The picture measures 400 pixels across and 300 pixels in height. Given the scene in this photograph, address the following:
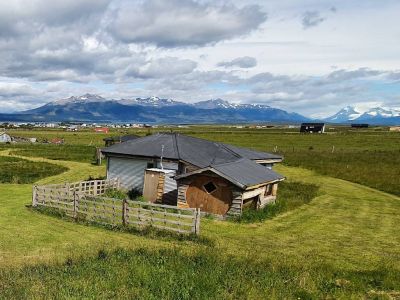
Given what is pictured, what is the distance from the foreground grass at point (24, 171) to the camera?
38466 millimetres

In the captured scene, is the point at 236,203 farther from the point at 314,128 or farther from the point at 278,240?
the point at 314,128

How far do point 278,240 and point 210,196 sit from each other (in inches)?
241

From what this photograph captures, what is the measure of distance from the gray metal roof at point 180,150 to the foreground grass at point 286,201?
4503 mm

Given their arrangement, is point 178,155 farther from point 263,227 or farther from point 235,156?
point 263,227

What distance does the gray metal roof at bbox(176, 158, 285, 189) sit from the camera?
931 inches

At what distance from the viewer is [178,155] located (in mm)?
29203

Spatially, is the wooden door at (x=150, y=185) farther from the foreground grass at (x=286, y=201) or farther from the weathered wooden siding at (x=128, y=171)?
the foreground grass at (x=286, y=201)

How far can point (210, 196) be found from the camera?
2483cm

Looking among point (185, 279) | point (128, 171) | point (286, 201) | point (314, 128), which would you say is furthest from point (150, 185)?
point (314, 128)

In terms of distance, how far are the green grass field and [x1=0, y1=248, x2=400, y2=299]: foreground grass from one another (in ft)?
0.11

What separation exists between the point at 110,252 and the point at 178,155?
14.5 meters

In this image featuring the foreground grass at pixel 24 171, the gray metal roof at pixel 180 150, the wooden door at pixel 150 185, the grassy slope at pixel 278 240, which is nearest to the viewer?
the grassy slope at pixel 278 240

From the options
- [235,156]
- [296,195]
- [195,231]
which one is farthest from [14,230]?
[296,195]

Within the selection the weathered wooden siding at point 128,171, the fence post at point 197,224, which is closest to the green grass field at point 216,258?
the fence post at point 197,224
